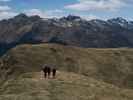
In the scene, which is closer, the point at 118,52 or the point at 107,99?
the point at 107,99

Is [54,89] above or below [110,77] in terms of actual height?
above

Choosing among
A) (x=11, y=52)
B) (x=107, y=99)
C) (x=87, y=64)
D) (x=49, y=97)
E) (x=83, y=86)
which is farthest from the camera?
(x=11, y=52)

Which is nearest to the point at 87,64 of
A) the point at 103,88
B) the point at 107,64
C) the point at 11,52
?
the point at 107,64

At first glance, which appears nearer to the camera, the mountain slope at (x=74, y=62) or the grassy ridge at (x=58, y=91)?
the grassy ridge at (x=58, y=91)

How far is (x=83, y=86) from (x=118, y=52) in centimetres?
11063

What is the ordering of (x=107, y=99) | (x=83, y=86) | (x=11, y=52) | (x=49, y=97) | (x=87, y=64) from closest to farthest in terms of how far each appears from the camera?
1. (x=49, y=97)
2. (x=107, y=99)
3. (x=83, y=86)
4. (x=87, y=64)
5. (x=11, y=52)

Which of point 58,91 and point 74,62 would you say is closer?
point 58,91

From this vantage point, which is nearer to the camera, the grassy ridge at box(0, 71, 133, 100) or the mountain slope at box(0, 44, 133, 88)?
the grassy ridge at box(0, 71, 133, 100)

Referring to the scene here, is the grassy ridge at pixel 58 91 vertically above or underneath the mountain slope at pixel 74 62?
above

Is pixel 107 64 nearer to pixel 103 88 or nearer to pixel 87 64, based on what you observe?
pixel 87 64

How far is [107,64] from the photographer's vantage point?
162750mm

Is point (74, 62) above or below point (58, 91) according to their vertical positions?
below

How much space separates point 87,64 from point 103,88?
9192 centimetres

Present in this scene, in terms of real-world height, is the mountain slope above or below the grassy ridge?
below
